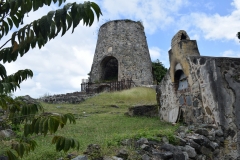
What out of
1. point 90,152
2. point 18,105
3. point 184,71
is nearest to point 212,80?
point 184,71

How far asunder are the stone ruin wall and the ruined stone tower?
15.8m

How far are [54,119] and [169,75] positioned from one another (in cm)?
641

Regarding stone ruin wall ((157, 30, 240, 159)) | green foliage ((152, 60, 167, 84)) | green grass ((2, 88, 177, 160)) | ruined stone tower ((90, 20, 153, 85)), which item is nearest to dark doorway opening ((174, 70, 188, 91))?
stone ruin wall ((157, 30, 240, 159))

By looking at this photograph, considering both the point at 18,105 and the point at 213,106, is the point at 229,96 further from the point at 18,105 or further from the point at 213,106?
the point at 18,105

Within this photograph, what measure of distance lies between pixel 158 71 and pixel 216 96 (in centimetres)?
2040

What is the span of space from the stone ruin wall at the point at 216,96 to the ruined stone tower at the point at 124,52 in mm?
15759

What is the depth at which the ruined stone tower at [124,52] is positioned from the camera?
74.6ft

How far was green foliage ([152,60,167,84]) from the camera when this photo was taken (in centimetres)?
2548

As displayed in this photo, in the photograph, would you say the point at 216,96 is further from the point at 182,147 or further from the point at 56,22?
the point at 56,22

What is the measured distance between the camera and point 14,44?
1.84m

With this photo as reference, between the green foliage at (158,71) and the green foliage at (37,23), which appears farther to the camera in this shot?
the green foliage at (158,71)

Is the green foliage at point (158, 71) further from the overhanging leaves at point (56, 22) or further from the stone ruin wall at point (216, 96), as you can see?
the overhanging leaves at point (56, 22)

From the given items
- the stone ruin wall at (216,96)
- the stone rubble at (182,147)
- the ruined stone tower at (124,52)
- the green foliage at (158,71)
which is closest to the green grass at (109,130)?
the stone rubble at (182,147)

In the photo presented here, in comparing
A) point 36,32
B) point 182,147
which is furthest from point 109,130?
point 36,32
